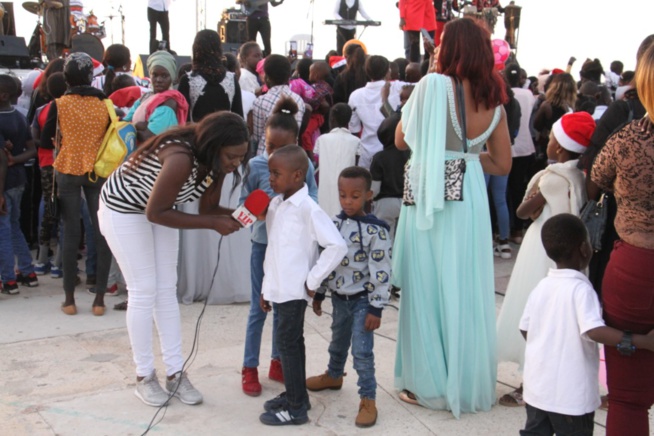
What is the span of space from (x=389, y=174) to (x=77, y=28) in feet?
34.0

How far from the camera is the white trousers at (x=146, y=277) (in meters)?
3.83

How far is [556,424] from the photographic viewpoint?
9.73ft

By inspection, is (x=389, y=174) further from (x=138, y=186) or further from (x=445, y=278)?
(x=138, y=186)

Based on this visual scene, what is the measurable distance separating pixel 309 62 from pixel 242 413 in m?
5.19

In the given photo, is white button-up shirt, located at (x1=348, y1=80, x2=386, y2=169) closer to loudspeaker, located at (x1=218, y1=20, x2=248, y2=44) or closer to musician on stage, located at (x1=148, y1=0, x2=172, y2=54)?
musician on stage, located at (x1=148, y1=0, x2=172, y2=54)

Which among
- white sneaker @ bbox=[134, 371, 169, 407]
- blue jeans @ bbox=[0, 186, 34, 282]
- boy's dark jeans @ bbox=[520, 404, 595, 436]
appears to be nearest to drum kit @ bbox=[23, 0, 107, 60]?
blue jeans @ bbox=[0, 186, 34, 282]

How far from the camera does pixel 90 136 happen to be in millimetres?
5410

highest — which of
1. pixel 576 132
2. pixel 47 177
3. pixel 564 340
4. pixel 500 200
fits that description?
pixel 576 132

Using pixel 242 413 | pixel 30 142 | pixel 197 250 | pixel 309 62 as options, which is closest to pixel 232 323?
pixel 197 250

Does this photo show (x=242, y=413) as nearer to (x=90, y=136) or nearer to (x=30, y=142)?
(x=90, y=136)

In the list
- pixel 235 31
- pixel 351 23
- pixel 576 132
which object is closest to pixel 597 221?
pixel 576 132

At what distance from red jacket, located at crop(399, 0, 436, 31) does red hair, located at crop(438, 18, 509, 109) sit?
6.84 meters

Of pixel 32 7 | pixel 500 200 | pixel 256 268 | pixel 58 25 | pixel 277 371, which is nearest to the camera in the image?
pixel 256 268

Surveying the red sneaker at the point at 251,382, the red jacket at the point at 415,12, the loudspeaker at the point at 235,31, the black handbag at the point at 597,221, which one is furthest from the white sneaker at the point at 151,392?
the loudspeaker at the point at 235,31
